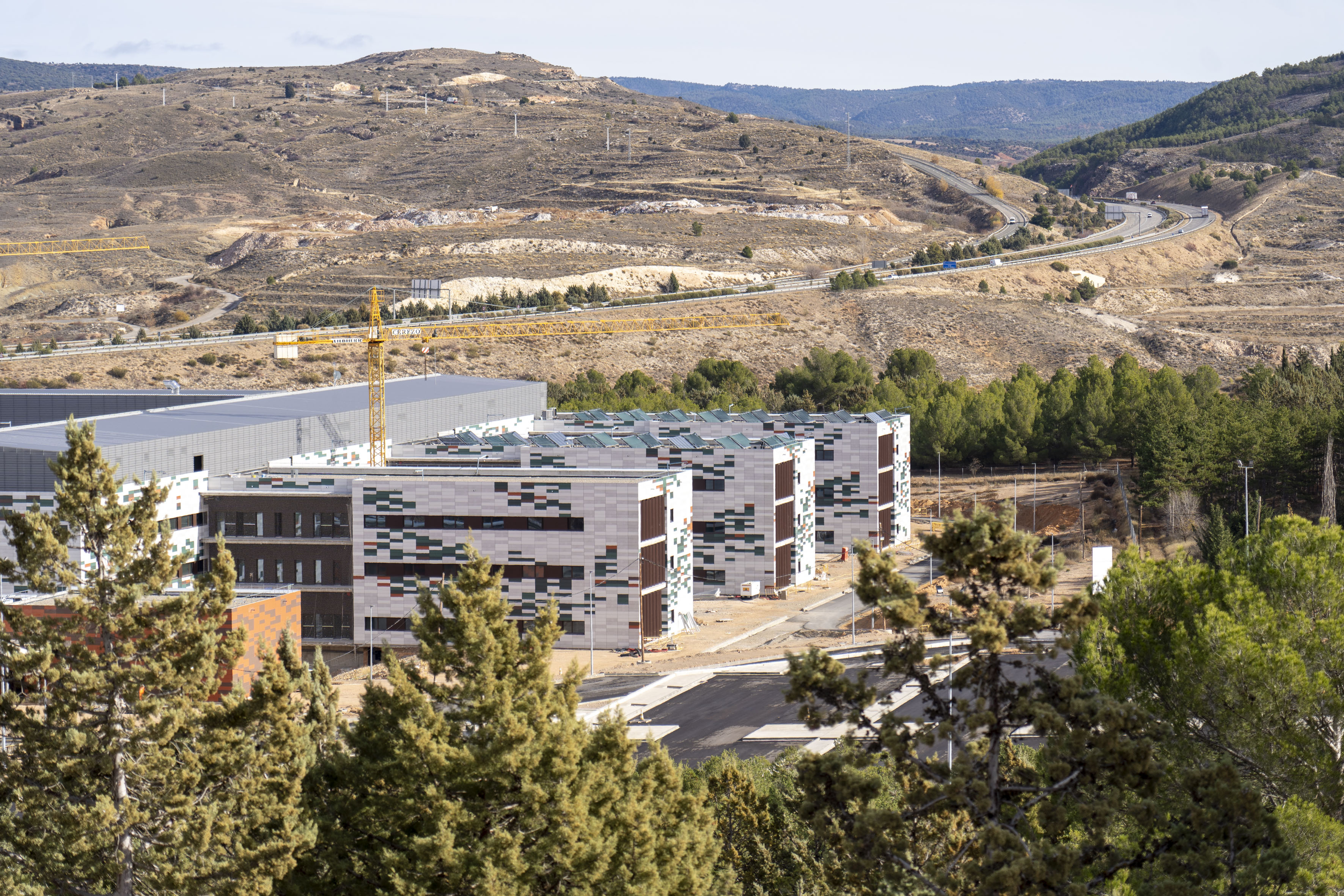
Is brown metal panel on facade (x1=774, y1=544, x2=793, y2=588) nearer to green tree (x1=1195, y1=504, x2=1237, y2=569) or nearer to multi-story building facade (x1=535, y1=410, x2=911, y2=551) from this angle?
multi-story building facade (x1=535, y1=410, x2=911, y2=551)

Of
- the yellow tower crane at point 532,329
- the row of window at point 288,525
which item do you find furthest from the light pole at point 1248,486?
the yellow tower crane at point 532,329

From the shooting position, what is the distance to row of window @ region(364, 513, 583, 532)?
7238 cm

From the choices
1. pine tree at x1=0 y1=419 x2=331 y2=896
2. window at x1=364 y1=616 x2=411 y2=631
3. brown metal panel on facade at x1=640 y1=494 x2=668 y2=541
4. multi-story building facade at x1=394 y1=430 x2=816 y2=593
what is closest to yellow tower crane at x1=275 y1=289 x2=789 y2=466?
multi-story building facade at x1=394 y1=430 x2=816 y2=593

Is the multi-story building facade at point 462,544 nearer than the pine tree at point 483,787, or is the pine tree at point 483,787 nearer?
the pine tree at point 483,787

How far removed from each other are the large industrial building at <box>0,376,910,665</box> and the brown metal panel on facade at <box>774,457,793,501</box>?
12 cm

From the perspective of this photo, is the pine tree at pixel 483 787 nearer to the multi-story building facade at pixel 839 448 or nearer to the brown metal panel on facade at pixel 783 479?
the brown metal panel on facade at pixel 783 479

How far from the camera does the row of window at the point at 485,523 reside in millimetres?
72375

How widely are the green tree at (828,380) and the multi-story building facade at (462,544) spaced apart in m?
64.8

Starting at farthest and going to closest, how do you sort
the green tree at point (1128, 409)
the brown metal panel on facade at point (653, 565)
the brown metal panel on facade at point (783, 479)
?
the green tree at point (1128, 409) < the brown metal panel on facade at point (783, 479) < the brown metal panel on facade at point (653, 565)

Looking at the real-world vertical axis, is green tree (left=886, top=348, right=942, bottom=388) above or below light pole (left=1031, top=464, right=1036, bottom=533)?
above

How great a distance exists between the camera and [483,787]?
27547 millimetres

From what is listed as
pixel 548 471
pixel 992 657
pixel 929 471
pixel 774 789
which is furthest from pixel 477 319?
pixel 992 657

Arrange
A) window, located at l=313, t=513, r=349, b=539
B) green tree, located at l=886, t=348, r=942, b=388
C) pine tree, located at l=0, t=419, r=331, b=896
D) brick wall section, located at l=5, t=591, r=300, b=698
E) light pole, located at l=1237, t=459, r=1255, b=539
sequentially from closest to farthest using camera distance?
pine tree, located at l=0, t=419, r=331, b=896
brick wall section, located at l=5, t=591, r=300, b=698
window, located at l=313, t=513, r=349, b=539
light pole, located at l=1237, t=459, r=1255, b=539
green tree, located at l=886, t=348, r=942, b=388

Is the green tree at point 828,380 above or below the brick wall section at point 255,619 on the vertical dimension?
above
